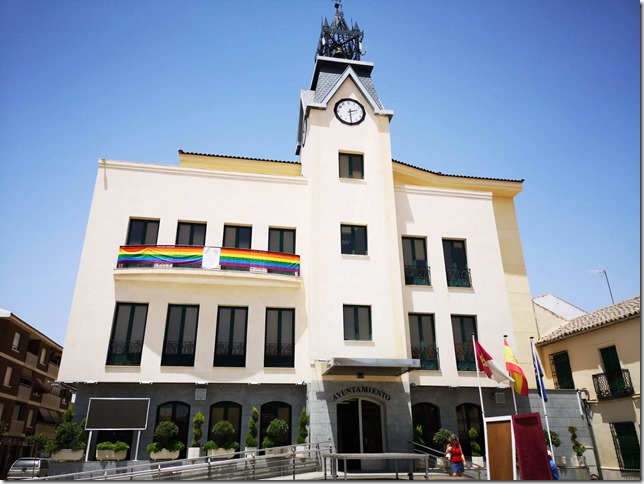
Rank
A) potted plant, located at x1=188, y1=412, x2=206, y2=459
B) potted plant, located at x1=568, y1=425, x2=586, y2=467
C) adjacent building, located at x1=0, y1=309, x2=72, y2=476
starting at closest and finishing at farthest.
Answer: potted plant, located at x1=188, y1=412, x2=206, y2=459 → potted plant, located at x1=568, y1=425, x2=586, y2=467 → adjacent building, located at x1=0, y1=309, x2=72, y2=476

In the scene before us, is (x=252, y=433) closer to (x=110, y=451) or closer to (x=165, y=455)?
(x=165, y=455)

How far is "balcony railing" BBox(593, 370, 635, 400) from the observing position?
2280 cm

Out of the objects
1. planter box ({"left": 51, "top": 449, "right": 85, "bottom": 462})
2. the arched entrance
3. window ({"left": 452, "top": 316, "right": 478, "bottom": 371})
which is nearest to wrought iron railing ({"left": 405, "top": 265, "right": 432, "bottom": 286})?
window ({"left": 452, "top": 316, "right": 478, "bottom": 371})

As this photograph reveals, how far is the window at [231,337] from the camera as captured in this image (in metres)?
21.7

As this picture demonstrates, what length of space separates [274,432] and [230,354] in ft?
13.2

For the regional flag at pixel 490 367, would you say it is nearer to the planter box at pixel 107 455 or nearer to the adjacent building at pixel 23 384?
the planter box at pixel 107 455

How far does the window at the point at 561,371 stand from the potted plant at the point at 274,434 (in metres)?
16.6

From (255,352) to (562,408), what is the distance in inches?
603

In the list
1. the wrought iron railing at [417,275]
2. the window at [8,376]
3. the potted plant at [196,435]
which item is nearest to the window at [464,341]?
the wrought iron railing at [417,275]

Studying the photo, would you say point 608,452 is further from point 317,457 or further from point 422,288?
point 317,457

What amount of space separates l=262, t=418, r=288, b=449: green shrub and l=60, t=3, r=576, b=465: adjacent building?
78 cm

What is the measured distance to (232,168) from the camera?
28922 mm

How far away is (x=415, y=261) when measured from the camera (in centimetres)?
2505

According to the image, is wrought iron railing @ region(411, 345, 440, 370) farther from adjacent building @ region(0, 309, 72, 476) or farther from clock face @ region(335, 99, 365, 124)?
adjacent building @ region(0, 309, 72, 476)
